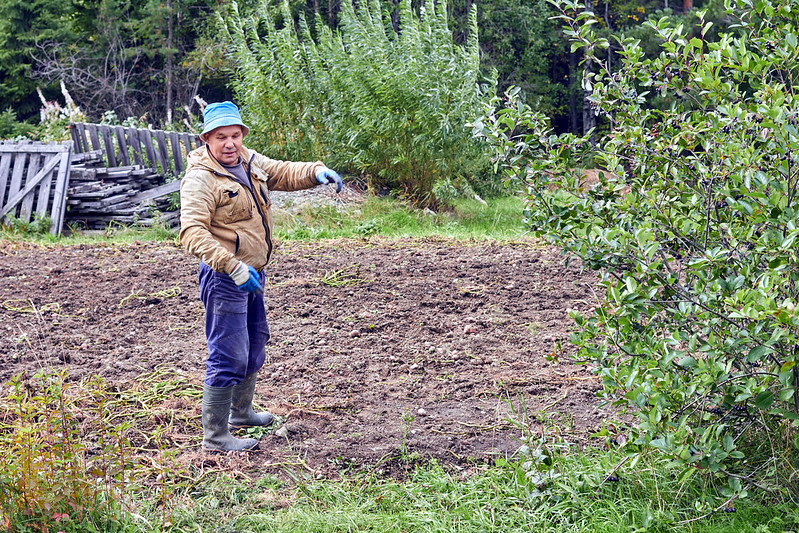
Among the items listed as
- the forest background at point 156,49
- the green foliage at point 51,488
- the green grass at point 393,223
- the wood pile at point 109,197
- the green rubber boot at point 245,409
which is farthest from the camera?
the forest background at point 156,49

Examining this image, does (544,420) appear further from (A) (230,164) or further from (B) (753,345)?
(A) (230,164)

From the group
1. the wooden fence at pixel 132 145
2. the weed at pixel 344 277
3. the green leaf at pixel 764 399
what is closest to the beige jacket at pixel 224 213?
the green leaf at pixel 764 399

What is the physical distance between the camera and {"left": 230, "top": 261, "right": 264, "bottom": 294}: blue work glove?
10.7ft

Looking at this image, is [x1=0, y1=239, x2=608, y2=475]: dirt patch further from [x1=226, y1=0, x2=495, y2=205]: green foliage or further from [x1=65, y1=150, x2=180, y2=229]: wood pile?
[x1=226, y1=0, x2=495, y2=205]: green foliage

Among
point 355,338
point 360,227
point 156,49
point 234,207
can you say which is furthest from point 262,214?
point 156,49

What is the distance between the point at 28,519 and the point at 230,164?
5.60ft

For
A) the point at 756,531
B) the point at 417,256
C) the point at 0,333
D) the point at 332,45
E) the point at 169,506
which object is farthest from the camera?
the point at 332,45

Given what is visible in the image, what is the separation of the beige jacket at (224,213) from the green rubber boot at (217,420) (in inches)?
24.3

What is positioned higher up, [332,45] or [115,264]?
[332,45]

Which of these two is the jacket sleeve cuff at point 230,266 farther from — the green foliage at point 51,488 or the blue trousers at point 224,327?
the green foliage at point 51,488

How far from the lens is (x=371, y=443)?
140 inches

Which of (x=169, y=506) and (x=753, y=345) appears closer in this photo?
(x=753, y=345)

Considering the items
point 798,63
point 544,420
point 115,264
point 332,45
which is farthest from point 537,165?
point 332,45

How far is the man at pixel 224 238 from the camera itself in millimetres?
3365
